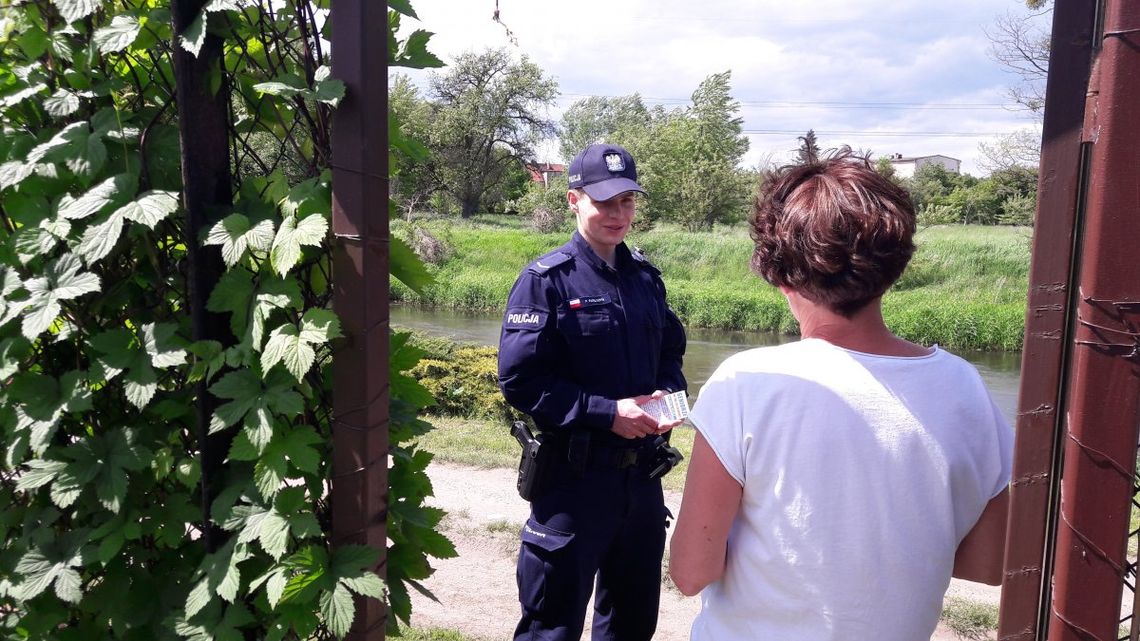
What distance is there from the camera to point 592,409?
2.63m

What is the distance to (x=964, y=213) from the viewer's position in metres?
39.1

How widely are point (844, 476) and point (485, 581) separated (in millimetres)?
3228

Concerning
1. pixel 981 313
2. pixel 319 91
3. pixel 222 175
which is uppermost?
pixel 319 91

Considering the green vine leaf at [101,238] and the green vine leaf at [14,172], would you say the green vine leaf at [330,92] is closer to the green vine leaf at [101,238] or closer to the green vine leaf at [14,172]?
the green vine leaf at [101,238]

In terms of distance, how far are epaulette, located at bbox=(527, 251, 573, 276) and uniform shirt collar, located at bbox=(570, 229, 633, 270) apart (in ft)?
0.20

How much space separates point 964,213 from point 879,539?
137 ft

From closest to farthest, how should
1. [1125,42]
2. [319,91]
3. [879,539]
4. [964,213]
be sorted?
[1125,42] → [879,539] → [319,91] → [964,213]

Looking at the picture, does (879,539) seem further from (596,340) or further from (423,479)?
(596,340)

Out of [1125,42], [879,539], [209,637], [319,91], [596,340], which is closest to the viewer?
[1125,42]

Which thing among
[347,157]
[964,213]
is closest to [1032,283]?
[347,157]

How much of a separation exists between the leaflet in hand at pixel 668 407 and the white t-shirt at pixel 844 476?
1.03 m

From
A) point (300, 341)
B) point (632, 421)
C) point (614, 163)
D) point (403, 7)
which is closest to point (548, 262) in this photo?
point (614, 163)

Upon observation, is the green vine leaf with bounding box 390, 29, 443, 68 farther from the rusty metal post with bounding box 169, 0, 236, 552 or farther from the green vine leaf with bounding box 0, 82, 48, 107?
the green vine leaf with bounding box 0, 82, 48, 107

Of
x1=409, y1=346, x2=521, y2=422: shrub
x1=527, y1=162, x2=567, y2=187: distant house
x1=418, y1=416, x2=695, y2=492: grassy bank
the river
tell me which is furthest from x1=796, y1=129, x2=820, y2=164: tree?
x1=527, y1=162, x2=567, y2=187: distant house
